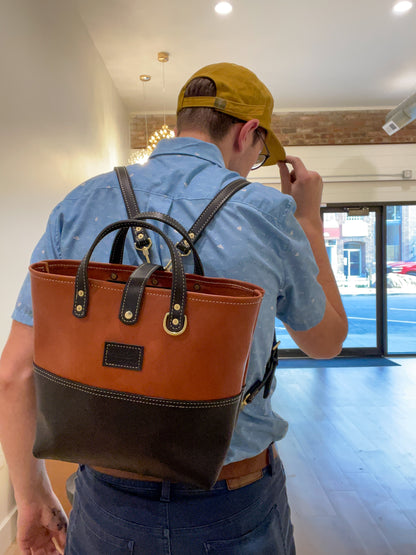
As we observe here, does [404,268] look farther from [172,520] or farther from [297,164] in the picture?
[172,520]

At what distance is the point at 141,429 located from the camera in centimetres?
53

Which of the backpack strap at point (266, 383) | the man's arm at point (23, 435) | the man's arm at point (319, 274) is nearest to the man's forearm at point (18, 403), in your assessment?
the man's arm at point (23, 435)

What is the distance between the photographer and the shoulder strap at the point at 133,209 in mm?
650

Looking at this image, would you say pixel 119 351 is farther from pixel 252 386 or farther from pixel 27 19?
pixel 27 19

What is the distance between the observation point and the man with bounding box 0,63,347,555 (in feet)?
2.15

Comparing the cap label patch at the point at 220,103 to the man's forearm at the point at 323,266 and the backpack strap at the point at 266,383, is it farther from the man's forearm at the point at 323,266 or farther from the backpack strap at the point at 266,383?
the backpack strap at the point at 266,383

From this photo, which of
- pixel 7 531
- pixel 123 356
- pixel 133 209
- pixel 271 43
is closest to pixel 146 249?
pixel 133 209

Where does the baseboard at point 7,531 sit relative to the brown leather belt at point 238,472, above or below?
below

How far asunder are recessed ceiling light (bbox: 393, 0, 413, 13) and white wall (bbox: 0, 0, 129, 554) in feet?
9.62

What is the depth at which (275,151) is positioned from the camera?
40.8 inches

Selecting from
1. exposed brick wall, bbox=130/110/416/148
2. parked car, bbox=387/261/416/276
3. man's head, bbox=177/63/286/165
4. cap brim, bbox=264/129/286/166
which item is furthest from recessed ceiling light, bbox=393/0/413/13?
parked car, bbox=387/261/416/276

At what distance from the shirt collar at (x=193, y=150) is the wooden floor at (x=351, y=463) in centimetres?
240

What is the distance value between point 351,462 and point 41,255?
3.33 meters

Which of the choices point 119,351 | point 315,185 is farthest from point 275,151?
point 119,351
